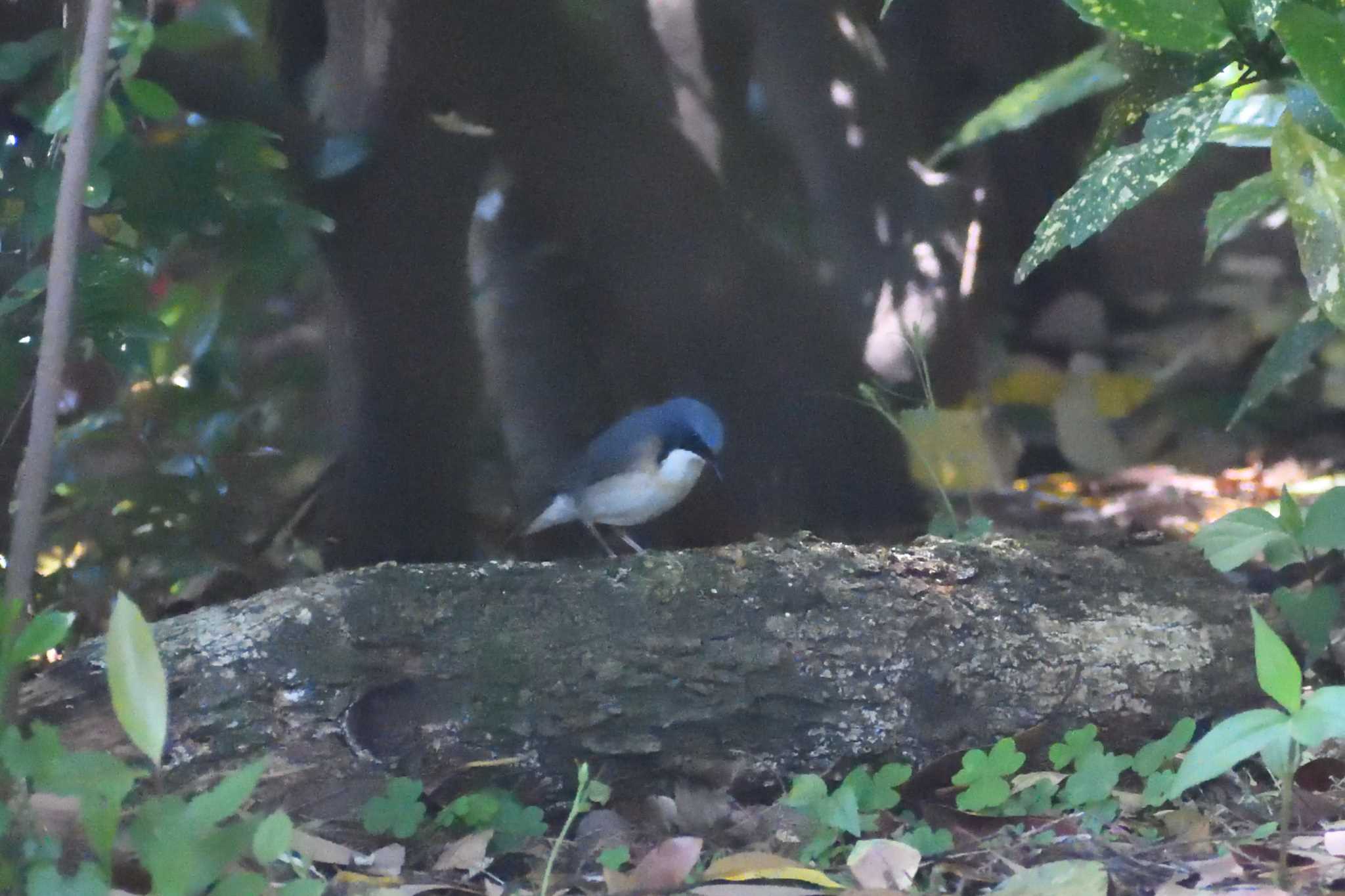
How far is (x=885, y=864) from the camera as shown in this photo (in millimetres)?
1518

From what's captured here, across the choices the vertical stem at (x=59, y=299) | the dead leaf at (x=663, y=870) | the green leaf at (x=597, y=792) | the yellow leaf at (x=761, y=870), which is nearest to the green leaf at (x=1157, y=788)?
the yellow leaf at (x=761, y=870)

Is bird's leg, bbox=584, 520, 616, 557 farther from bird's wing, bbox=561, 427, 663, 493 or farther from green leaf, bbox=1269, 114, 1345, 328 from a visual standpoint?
green leaf, bbox=1269, 114, 1345, 328

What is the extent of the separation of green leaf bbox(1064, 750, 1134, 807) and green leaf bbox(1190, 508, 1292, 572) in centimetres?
39

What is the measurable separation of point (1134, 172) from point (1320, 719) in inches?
34.2

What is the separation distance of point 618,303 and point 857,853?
2738 mm

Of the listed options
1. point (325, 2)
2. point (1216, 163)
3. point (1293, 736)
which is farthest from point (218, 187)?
point (1216, 163)

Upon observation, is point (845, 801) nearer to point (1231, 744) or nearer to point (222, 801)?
point (1231, 744)

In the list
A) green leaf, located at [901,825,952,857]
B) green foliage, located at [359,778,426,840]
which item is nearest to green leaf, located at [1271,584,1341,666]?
green leaf, located at [901,825,952,857]

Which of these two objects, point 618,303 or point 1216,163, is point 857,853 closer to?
point 618,303

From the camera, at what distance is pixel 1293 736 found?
1.23m

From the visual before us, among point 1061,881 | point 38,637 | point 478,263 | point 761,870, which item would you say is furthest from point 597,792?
point 478,263

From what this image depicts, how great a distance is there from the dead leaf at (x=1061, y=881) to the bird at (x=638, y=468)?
2254 millimetres

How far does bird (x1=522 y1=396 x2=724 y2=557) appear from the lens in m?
3.65

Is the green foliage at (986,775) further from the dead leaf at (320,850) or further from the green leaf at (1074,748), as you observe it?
the dead leaf at (320,850)
